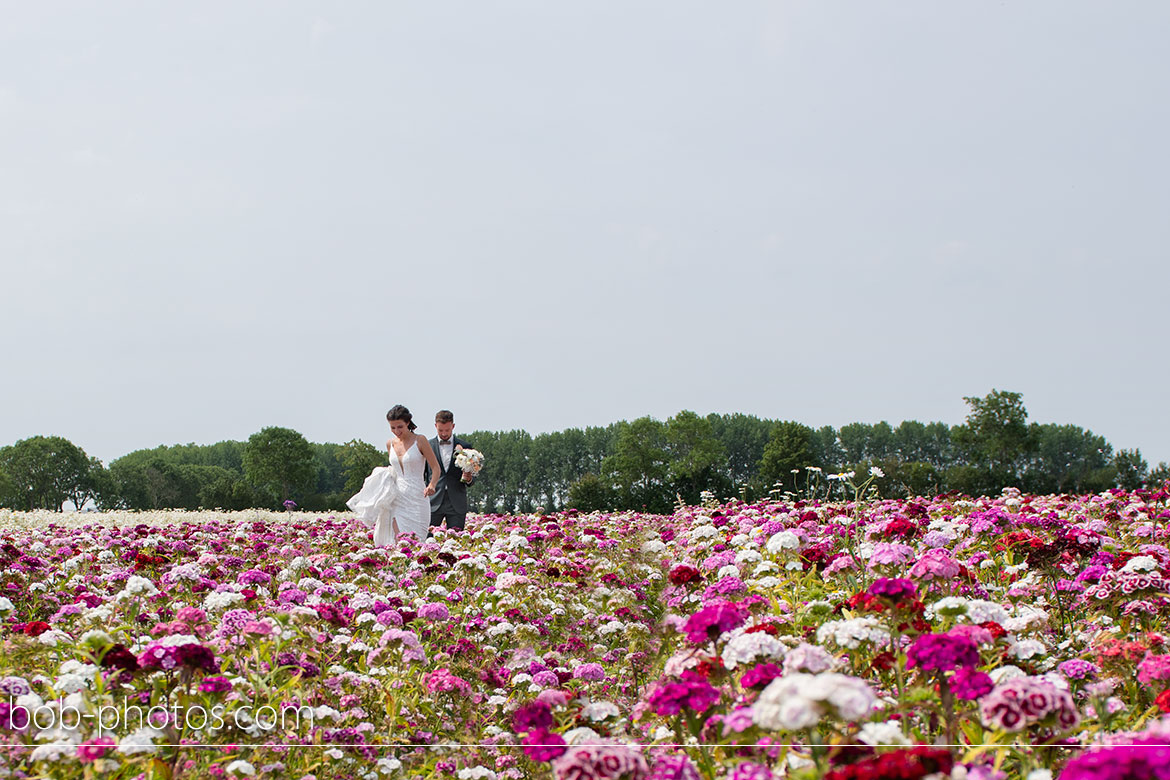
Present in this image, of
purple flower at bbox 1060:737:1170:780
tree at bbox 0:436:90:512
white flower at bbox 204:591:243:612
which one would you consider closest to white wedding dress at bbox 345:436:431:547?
white flower at bbox 204:591:243:612

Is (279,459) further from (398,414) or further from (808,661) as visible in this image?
(808,661)

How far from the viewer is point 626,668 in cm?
604

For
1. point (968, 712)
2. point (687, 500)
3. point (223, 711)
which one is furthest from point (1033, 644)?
point (687, 500)

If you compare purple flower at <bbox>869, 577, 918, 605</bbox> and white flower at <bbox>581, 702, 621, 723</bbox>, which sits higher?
purple flower at <bbox>869, 577, 918, 605</bbox>

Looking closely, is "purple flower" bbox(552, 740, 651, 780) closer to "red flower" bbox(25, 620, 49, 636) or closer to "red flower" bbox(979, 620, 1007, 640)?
"red flower" bbox(979, 620, 1007, 640)

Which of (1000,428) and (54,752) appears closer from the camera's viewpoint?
(54,752)

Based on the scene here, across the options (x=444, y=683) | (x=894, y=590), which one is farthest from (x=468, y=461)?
(x=894, y=590)

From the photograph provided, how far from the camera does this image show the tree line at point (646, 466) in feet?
134

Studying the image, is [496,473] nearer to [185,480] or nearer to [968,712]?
[185,480]

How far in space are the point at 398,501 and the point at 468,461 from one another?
4.13ft

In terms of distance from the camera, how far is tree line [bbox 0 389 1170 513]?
40938 mm

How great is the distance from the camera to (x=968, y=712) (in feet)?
10.3

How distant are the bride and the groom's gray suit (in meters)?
0.68

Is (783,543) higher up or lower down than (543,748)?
higher up
